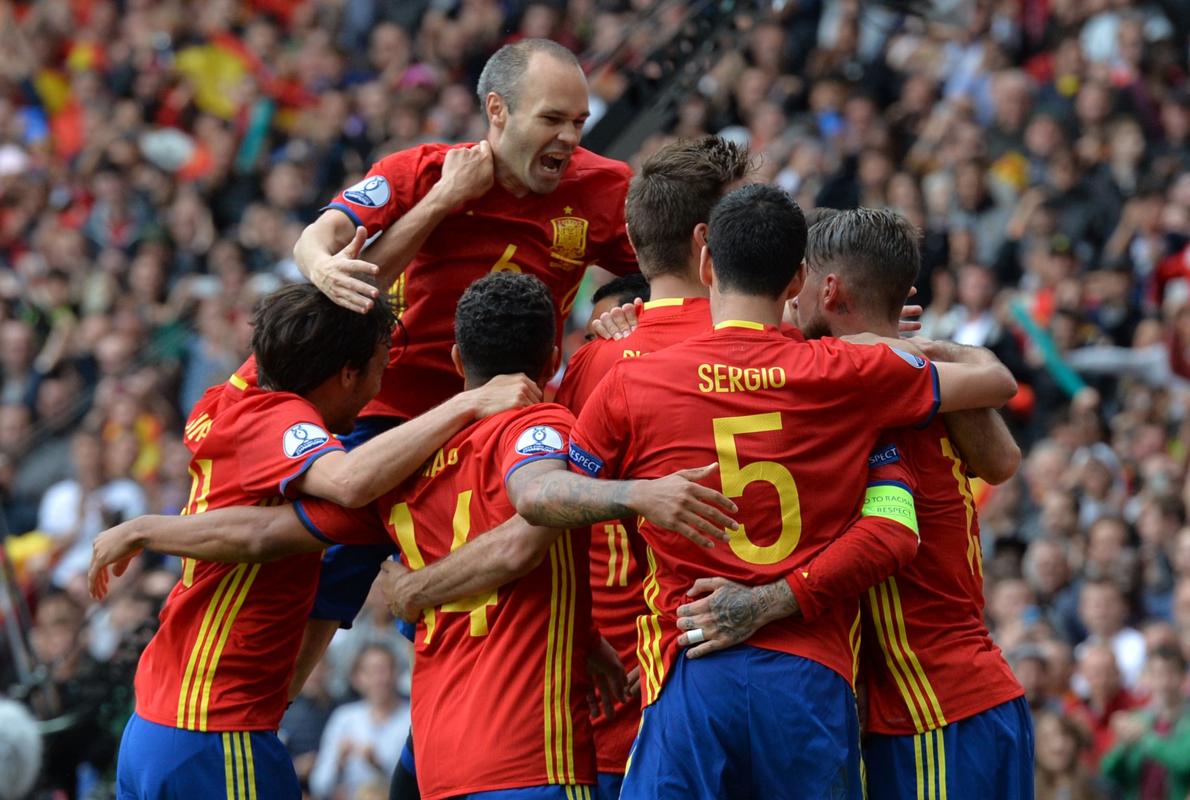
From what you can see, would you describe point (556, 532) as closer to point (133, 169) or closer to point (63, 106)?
point (133, 169)

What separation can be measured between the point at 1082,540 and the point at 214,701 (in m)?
5.76

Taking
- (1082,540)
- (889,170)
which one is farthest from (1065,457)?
(889,170)

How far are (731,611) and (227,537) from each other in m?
1.56

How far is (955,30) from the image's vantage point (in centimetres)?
1392

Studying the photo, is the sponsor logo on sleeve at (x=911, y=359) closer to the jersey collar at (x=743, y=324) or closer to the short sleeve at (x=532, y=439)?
the jersey collar at (x=743, y=324)

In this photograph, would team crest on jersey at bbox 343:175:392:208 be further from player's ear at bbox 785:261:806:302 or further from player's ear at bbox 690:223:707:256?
player's ear at bbox 785:261:806:302

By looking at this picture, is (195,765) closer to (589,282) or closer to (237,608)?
(237,608)

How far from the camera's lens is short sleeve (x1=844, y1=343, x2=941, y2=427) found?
470 cm

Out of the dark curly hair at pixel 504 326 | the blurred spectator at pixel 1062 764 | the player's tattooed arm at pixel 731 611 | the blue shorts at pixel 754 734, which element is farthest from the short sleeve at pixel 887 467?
the blurred spectator at pixel 1062 764

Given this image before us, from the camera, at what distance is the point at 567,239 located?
20.1 feet

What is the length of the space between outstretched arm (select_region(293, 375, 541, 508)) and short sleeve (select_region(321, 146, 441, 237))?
3.27 ft

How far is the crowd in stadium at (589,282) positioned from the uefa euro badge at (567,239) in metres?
2.87

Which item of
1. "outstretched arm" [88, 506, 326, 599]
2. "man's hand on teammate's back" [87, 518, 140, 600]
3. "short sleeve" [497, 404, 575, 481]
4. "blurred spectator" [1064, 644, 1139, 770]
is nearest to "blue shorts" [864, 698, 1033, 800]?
"short sleeve" [497, 404, 575, 481]

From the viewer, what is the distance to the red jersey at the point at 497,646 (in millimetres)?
4812
